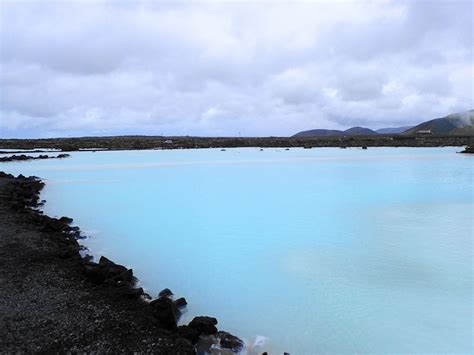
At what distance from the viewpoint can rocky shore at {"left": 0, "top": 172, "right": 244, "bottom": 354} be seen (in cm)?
392

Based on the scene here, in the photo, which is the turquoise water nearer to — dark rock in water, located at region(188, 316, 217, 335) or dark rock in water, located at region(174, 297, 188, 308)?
dark rock in water, located at region(174, 297, 188, 308)

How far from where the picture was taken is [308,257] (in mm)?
7492

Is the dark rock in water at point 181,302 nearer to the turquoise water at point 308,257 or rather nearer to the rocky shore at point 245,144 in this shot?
the turquoise water at point 308,257

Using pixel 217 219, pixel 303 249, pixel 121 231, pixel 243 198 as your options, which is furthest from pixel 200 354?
pixel 243 198

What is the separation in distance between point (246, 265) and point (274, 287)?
1187mm

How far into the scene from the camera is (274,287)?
6074 millimetres

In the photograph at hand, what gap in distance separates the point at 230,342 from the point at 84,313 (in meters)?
1.67

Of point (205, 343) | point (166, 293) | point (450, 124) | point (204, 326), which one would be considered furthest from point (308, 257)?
point (450, 124)

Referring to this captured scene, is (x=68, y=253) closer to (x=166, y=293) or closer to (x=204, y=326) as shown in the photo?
(x=166, y=293)

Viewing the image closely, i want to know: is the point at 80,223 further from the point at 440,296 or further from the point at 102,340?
the point at 440,296

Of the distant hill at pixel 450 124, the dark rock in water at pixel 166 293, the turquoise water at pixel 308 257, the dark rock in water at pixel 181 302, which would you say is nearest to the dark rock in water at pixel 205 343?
the turquoise water at pixel 308 257

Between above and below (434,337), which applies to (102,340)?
above

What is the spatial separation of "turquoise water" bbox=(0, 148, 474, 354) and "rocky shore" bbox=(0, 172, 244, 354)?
616 millimetres

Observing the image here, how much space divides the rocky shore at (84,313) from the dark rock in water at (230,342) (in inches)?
0.4
